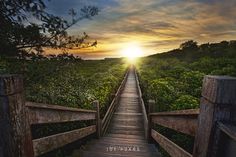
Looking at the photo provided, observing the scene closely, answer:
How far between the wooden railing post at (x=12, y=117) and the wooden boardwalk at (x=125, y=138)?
3.45 metres

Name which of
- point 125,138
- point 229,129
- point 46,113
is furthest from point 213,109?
point 125,138

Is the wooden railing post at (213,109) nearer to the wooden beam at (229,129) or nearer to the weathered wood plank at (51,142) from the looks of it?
the wooden beam at (229,129)

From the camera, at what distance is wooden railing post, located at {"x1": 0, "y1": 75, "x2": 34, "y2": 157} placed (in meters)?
1.82

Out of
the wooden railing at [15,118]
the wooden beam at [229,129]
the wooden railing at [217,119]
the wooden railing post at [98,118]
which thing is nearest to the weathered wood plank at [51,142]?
the wooden railing at [15,118]

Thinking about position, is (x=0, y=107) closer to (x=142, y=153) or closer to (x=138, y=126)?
(x=142, y=153)

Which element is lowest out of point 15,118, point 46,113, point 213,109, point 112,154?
point 112,154

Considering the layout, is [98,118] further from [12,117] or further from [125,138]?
[12,117]

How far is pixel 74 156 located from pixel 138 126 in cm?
505

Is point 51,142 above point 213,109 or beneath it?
beneath

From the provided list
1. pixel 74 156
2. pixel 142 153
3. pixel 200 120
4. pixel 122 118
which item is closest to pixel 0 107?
pixel 200 120

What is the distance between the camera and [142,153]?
18.6ft

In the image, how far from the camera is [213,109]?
67.4 inches

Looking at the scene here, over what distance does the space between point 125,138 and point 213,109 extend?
250 inches

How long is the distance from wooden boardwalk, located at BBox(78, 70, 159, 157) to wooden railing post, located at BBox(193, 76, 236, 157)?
378cm
